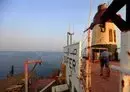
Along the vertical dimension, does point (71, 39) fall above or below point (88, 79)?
above

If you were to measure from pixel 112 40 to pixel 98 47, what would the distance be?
2.65m

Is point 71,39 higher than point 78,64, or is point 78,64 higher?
point 71,39

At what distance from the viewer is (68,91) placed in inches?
761

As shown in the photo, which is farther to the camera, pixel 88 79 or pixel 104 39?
pixel 104 39

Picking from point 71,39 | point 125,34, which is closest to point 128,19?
point 125,34

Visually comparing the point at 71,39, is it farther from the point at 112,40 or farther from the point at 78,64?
the point at 78,64

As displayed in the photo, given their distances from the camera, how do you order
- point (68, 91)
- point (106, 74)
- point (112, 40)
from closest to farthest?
point (106, 74) → point (68, 91) → point (112, 40)

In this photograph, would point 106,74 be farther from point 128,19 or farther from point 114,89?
point 128,19

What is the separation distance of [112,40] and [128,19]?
24.2m

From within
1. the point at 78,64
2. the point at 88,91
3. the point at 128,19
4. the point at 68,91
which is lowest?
the point at 68,91

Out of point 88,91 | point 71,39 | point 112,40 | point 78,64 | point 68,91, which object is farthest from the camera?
point 112,40

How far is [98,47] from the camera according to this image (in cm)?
2570

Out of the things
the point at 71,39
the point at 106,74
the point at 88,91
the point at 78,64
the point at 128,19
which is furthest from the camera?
the point at 71,39

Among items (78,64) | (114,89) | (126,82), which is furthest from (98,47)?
(126,82)
